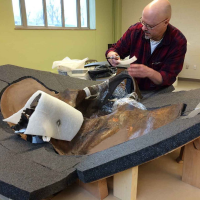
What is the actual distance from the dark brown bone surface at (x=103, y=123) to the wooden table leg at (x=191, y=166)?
0.14 metres

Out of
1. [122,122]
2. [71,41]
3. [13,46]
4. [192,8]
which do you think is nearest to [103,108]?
[122,122]

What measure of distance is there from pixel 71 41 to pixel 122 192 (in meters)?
4.00

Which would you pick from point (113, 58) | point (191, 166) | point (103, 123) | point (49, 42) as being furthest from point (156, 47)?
point (49, 42)

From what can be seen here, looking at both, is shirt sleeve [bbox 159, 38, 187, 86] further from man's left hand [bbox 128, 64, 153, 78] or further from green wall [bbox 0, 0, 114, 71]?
green wall [bbox 0, 0, 114, 71]

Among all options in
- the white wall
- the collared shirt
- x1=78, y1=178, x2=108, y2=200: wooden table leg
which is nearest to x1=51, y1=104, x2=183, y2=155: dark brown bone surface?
x1=78, y1=178, x2=108, y2=200: wooden table leg

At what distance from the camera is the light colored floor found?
0.67 metres

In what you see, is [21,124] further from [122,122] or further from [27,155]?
[122,122]

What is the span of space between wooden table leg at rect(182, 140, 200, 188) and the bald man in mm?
546

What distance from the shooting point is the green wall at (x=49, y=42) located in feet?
10.6

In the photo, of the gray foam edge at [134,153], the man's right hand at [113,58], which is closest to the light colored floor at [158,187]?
the gray foam edge at [134,153]

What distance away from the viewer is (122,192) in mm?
644

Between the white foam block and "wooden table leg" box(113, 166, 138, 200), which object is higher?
the white foam block

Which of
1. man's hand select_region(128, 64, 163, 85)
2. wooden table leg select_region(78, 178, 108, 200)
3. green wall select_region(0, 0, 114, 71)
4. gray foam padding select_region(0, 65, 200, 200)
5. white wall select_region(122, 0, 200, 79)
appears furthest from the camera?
white wall select_region(122, 0, 200, 79)

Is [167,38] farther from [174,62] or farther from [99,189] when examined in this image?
[99,189]
